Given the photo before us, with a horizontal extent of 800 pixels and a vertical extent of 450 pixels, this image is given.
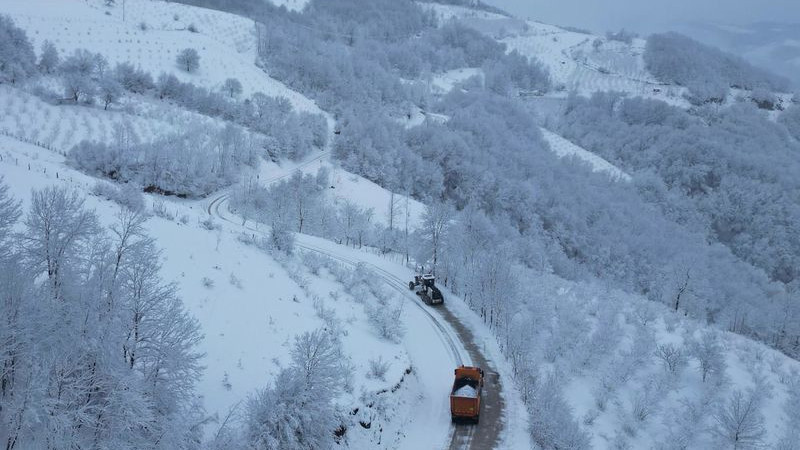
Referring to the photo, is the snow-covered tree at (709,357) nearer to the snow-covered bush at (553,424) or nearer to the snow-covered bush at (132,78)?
the snow-covered bush at (553,424)

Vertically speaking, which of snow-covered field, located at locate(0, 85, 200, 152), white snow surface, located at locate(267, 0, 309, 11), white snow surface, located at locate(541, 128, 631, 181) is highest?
white snow surface, located at locate(267, 0, 309, 11)

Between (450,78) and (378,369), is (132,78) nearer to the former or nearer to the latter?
(378,369)

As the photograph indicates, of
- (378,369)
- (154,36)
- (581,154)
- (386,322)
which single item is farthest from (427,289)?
(581,154)

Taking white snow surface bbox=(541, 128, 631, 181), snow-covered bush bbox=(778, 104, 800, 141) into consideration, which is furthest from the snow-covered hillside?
snow-covered bush bbox=(778, 104, 800, 141)

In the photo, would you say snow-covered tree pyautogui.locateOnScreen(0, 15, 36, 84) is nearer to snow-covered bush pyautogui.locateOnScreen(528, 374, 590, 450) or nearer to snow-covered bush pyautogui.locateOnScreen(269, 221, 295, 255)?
snow-covered bush pyautogui.locateOnScreen(269, 221, 295, 255)

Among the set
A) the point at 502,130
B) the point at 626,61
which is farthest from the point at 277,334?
the point at 626,61

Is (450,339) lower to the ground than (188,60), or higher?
lower

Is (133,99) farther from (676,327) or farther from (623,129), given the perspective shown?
(623,129)

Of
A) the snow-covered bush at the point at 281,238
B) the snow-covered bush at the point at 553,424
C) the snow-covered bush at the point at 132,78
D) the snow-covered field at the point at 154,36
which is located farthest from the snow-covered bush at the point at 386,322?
the snow-covered field at the point at 154,36

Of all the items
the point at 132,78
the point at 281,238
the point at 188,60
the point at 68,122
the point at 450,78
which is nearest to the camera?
the point at 281,238
